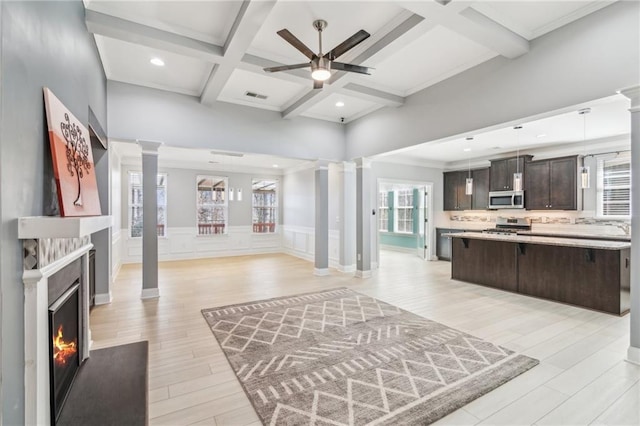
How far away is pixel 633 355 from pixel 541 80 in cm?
281

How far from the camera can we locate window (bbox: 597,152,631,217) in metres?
6.06

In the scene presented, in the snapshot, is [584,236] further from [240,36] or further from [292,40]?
[240,36]

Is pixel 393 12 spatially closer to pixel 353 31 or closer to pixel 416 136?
pixel 353 31

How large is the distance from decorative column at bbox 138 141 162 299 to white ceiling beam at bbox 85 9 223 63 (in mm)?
1797

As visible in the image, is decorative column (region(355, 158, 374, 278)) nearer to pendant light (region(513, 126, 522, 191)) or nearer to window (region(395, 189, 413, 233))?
pendant light (region(513, 126, 522, 191))

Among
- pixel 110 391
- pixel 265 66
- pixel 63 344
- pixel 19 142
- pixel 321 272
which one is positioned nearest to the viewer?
pixel 19 142

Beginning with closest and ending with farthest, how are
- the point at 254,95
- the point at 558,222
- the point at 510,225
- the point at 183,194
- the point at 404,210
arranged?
the point at 254,95, the point at 558,222, the point at 510,225, the point at 183,194, the point at 404,210

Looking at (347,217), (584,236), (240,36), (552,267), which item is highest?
(240,36)

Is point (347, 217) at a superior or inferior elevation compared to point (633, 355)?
superior

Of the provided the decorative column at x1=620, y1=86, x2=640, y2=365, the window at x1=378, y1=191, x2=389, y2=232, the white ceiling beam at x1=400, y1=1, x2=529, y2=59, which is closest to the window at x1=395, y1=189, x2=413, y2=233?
the window at x1=378, y1=191, x2=389, y2=232

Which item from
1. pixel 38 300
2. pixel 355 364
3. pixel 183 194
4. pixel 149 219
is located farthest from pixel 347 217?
pixel 38 300

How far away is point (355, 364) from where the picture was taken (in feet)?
8.69

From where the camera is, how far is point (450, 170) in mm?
8617

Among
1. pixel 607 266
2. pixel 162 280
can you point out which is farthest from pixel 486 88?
pixel 162 280
